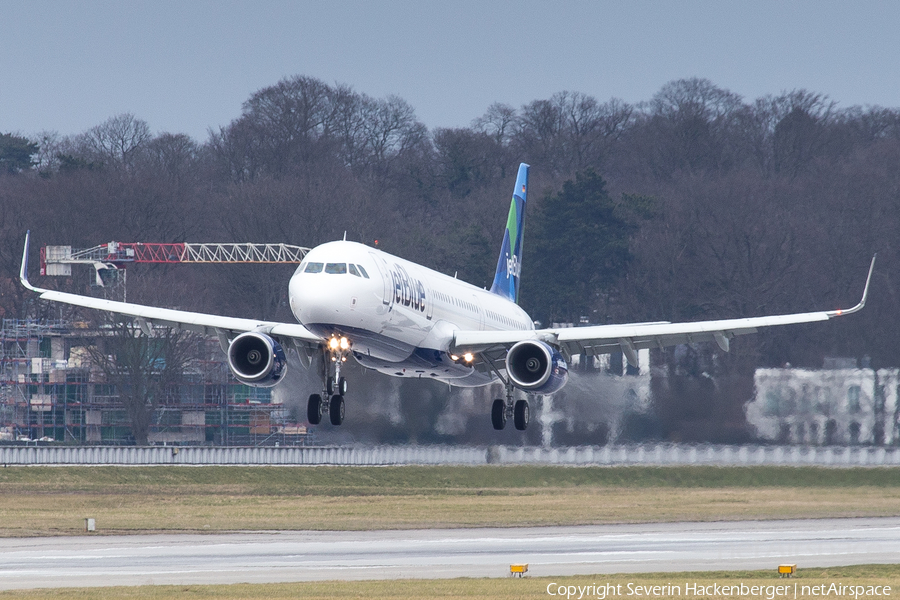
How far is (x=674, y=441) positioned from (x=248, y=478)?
65.9 feet

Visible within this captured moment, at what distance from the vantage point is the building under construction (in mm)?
95125

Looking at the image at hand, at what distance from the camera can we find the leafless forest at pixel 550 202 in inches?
4190

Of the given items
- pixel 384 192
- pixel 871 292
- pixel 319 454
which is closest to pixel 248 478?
pixel 319 454

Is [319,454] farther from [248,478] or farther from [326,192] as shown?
[326,192]

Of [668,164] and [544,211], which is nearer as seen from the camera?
[544,211]

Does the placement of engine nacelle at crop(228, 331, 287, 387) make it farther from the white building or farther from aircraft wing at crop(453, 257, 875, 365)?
the white building

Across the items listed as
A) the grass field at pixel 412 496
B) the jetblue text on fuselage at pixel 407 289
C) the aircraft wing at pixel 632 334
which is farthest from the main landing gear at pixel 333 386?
the grass field at pixel 412 496

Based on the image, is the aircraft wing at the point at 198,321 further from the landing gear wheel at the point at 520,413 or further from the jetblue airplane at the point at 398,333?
the landing gear wheel at the point at 520,413

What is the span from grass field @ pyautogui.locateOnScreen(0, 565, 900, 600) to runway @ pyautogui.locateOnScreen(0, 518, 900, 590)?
4.65 feet

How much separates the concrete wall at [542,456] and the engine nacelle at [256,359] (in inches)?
Result: 884

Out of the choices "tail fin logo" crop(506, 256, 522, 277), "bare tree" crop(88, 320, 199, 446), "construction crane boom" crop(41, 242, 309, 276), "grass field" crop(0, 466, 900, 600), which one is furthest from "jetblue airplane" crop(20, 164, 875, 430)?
"construction crane boom" crop(41, 242, 309, 276)

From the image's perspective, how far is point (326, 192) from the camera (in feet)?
391

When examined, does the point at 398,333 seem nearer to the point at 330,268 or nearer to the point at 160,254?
the point at 330,268

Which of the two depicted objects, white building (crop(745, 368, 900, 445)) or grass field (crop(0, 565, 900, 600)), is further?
white building (crop(745, 368, 900, 445))
